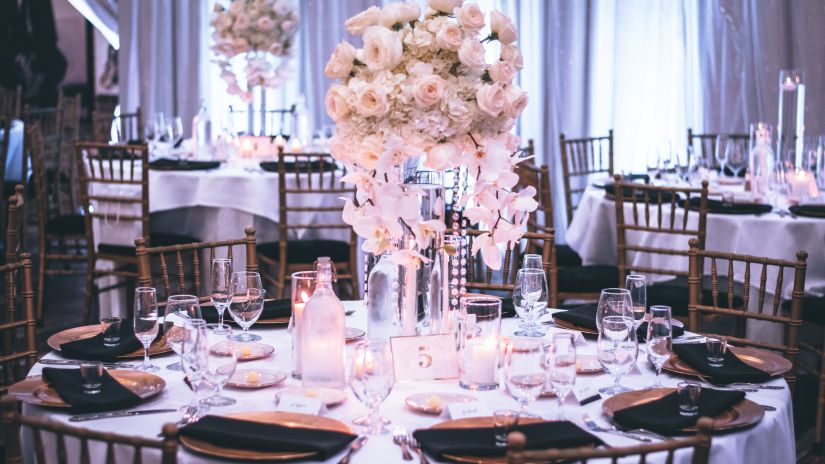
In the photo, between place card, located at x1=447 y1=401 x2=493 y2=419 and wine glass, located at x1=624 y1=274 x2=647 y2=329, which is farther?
wine glass, located at x1=624 y1=274 x2=647 y2=329

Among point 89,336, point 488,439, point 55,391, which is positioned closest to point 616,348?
point 488,439

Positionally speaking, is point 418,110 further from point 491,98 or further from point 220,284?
point 220,284

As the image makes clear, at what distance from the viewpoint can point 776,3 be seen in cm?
589

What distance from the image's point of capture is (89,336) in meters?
2.45

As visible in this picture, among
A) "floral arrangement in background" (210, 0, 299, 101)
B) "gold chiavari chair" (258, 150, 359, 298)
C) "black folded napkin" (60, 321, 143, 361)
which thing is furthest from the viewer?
"floral arrangement in background" (210, 0, 299, 101)

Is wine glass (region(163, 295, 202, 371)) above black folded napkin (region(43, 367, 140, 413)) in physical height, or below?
above

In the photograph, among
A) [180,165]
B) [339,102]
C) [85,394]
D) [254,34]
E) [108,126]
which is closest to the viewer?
[85,394]

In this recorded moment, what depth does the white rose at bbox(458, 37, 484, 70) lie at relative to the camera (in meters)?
2.02

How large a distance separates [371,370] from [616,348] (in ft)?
1.66

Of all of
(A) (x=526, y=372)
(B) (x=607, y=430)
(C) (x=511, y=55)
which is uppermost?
(C) (x=511, y=55)

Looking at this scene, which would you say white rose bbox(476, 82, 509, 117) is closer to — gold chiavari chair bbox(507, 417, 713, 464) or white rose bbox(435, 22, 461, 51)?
white rose bbox(435, 22, 461, 51)

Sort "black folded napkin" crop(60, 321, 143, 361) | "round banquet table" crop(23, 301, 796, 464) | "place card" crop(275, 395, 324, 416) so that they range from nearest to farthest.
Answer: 1. "round banquet table" crop(23, 301, 796, 464)
2. "place card" crop(275, 395, 324, 416)
3. "black folded napkin" crop(60, 321, 143, 361)

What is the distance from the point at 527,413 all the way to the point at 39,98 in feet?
30.8

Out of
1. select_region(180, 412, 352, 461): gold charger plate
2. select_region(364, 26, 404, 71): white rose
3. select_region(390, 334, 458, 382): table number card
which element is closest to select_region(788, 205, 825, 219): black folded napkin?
select_region(390, 334, 458, 382): table number card
